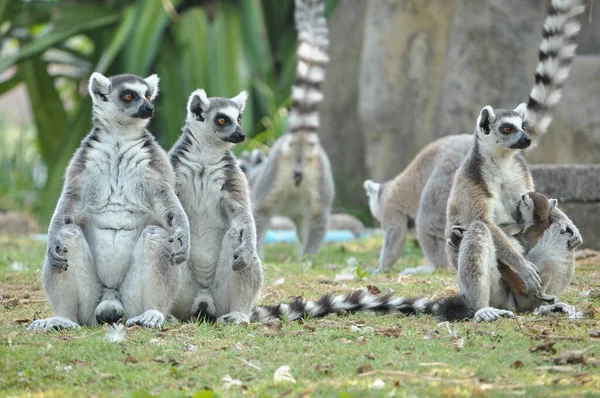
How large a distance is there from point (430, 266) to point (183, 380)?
16.5ft

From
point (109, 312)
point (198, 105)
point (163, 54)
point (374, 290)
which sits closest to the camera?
point (109, 312)

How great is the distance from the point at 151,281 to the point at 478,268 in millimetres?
1999

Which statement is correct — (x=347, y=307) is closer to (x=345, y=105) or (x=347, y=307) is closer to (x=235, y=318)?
(x=235, y=318)

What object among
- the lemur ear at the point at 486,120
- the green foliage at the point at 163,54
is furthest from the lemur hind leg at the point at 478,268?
the green foliage at the point at 163,54

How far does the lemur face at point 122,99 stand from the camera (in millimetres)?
5871

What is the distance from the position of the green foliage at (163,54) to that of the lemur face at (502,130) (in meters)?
8.82

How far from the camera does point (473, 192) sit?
6.07m

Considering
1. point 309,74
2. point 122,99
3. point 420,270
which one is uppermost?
point 309,74

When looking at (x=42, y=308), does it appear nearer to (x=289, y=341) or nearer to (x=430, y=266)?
(x=289, y=341)

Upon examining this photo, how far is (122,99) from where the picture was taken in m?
5.89

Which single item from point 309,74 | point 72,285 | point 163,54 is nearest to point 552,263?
point 72,285

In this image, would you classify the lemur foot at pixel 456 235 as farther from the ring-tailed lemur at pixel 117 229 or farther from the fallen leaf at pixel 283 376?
the fallen leaf at pixel 283 376

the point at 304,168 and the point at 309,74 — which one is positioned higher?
the point at 309,74

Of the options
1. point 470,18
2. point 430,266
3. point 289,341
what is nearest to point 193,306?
point 289,341
